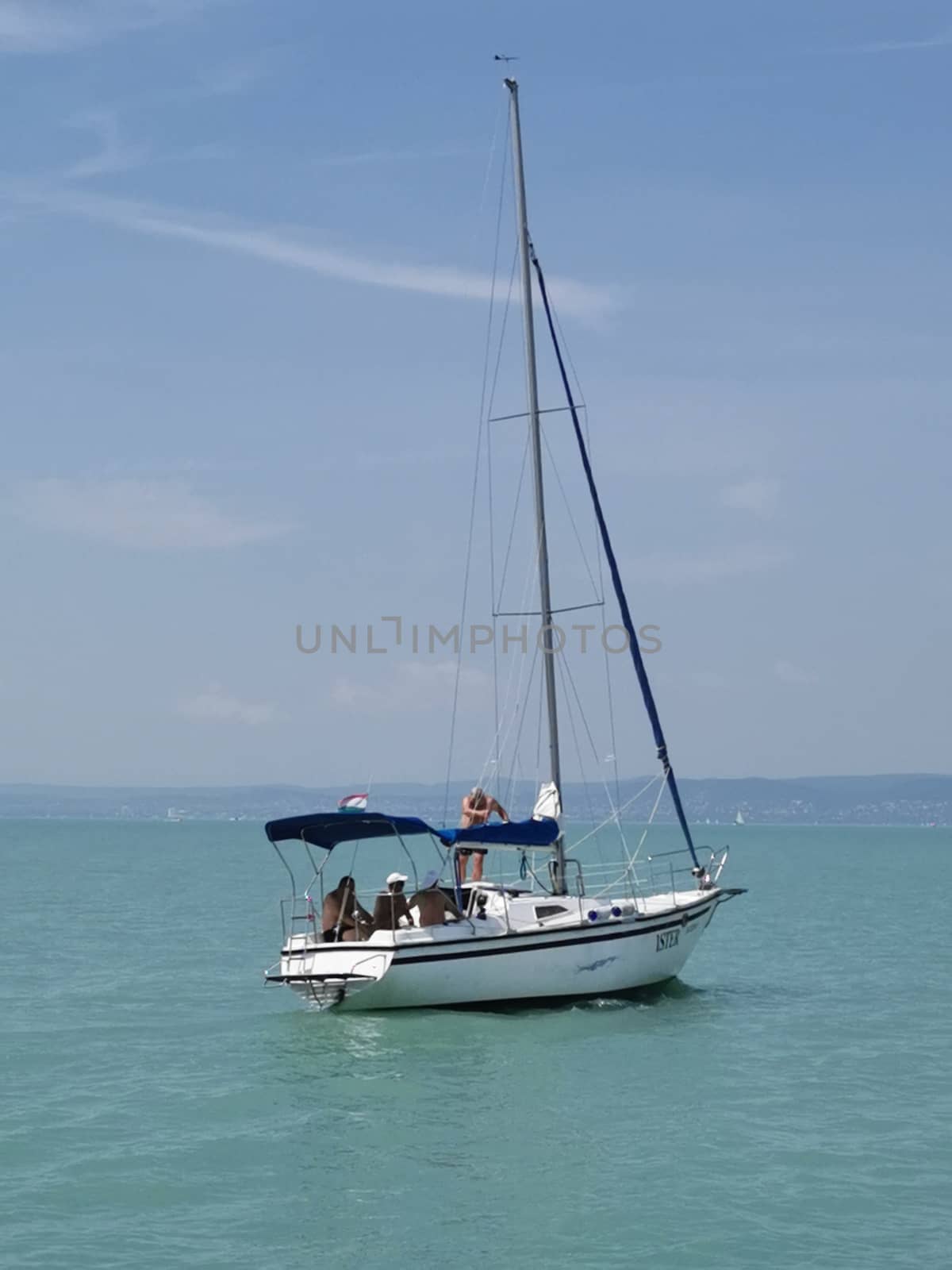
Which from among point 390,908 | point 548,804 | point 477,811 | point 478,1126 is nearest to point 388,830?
point 390,908

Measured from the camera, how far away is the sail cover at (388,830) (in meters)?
23.9

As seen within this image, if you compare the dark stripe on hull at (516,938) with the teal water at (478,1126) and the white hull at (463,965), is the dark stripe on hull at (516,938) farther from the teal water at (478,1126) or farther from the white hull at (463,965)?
the teal water at (478,1126)

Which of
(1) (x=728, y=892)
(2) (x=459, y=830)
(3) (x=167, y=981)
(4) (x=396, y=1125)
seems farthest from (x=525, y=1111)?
(3) (x=167, y=981)

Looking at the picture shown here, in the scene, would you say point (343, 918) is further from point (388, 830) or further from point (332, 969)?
point (388, 830)

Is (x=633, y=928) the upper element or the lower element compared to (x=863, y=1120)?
upper

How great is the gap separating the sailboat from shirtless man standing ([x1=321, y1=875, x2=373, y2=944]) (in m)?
0.03

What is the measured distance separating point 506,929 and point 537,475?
26.2 ft

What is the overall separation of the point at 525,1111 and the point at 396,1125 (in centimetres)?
156

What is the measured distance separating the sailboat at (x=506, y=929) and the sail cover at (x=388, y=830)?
25 millimetres

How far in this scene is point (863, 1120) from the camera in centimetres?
1802

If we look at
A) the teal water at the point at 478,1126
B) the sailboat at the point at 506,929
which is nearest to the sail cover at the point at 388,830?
the sailboat at the point at 506,929

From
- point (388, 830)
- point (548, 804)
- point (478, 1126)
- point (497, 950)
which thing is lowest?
point (478, 1126)

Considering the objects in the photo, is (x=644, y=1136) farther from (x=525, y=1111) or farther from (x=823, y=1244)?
(x=823, y=1244)

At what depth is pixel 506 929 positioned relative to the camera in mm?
24062
